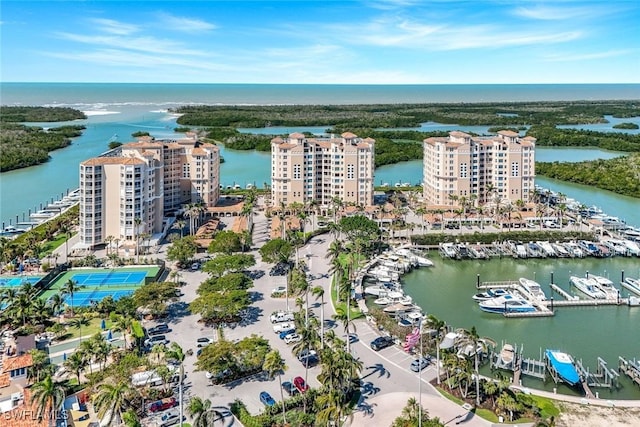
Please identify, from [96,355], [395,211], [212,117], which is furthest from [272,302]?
[212,117]

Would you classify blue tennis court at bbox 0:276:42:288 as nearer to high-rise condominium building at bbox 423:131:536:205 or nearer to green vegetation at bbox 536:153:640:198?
high-rise condominium building at bbox 423:131:536:205

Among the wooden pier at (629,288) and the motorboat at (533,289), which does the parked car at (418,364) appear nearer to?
the motorboat at (533,289)

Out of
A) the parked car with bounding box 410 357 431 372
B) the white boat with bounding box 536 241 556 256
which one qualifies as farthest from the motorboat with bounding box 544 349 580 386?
the white boat with bounding box 536 241 556 256

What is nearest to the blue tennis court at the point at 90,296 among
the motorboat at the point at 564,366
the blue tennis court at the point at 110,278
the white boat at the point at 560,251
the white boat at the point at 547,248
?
the blue tennis court at the point at 110,278

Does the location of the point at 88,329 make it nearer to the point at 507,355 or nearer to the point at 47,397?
the point at 47,397

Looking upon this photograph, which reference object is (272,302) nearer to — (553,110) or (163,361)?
(163,361)

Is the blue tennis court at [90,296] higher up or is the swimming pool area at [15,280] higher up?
the swimming pool area at [15,280]
